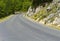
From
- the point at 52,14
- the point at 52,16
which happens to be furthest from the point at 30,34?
the point at 52,14

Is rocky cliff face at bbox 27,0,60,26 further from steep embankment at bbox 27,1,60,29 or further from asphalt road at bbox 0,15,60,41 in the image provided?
asphalt road at bbox 0,15,60,41

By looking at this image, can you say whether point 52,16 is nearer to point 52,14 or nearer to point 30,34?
point 52,14

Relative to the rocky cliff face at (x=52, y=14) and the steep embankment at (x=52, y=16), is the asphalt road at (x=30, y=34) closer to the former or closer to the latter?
the steep embankment at (x=52, y=16)

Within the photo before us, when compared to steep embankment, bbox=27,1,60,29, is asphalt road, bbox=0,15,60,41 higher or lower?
higher

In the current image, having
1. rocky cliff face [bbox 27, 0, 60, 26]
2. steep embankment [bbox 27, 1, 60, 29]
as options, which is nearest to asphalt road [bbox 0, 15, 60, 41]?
steep embankment [bbox 27, 1, 60, 29]

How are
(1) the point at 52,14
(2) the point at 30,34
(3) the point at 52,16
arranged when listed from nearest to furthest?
(2) the point at 30,34 → (3) the point at 52,16 → (1) the point at 52,14

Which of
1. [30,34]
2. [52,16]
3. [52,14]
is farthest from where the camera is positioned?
[52,14]

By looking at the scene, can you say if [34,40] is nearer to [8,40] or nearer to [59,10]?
[8,40]

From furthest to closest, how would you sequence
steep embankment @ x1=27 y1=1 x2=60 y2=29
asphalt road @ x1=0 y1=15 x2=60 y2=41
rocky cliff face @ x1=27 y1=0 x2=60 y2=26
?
rocky cliff face @ x1=27 y1=0 x2=60 y2=26, steep embankment @ x1=27 y1=1 x2=60 y2=29, asphalt road @ x1=0 y1=15 x2=60 y2=41

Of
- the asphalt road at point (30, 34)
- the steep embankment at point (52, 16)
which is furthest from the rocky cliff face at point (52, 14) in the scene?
the asphalt road at point (30, 34)

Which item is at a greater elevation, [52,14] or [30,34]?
[30,34]

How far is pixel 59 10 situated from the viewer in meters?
35.2

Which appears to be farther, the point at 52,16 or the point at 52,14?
the point at 52,14

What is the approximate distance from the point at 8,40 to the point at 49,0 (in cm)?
3288
